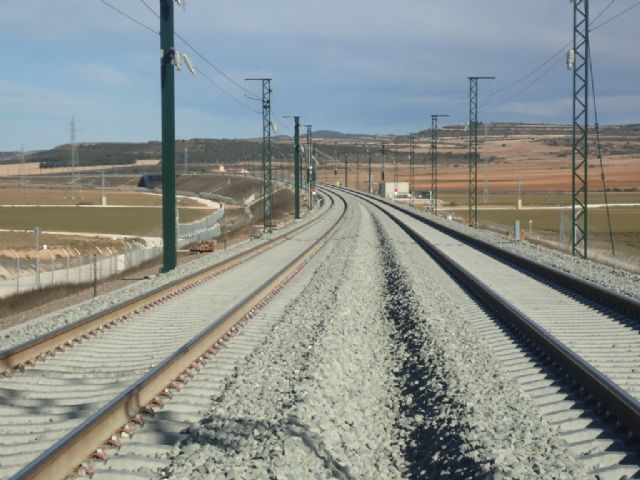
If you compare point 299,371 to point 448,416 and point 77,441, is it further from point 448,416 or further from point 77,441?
point 77,441

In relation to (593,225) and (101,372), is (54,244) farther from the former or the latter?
(593,225)

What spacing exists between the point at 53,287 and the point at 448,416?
21.6 metres

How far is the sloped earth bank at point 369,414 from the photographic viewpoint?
6.91m

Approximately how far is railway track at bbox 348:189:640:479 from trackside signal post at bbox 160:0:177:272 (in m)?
8.64

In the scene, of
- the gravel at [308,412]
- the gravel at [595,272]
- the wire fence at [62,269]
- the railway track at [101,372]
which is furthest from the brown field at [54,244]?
the gravel at [308,412]

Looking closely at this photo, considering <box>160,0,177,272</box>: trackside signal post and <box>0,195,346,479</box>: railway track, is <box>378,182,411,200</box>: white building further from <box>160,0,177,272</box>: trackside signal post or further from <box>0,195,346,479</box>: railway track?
<box>0,195,346,479</box>: railway track

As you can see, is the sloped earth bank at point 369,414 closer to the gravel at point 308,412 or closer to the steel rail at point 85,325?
the gravel at point 308,412

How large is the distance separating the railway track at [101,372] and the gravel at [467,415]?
2.80 m

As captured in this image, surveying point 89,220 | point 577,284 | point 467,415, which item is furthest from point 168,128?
point 89,220

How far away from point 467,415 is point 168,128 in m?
19.4

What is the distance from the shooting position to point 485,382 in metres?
9.88

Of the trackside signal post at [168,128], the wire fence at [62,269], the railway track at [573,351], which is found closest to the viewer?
the railway track at [573,351]

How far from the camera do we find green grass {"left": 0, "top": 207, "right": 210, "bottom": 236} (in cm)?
7098

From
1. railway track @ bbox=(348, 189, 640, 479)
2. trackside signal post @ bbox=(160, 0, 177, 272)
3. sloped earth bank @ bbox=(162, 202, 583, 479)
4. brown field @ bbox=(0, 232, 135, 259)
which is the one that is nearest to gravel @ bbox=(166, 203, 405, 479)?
sloped earth bank @ bbox=(162, 202, 583, 479)
